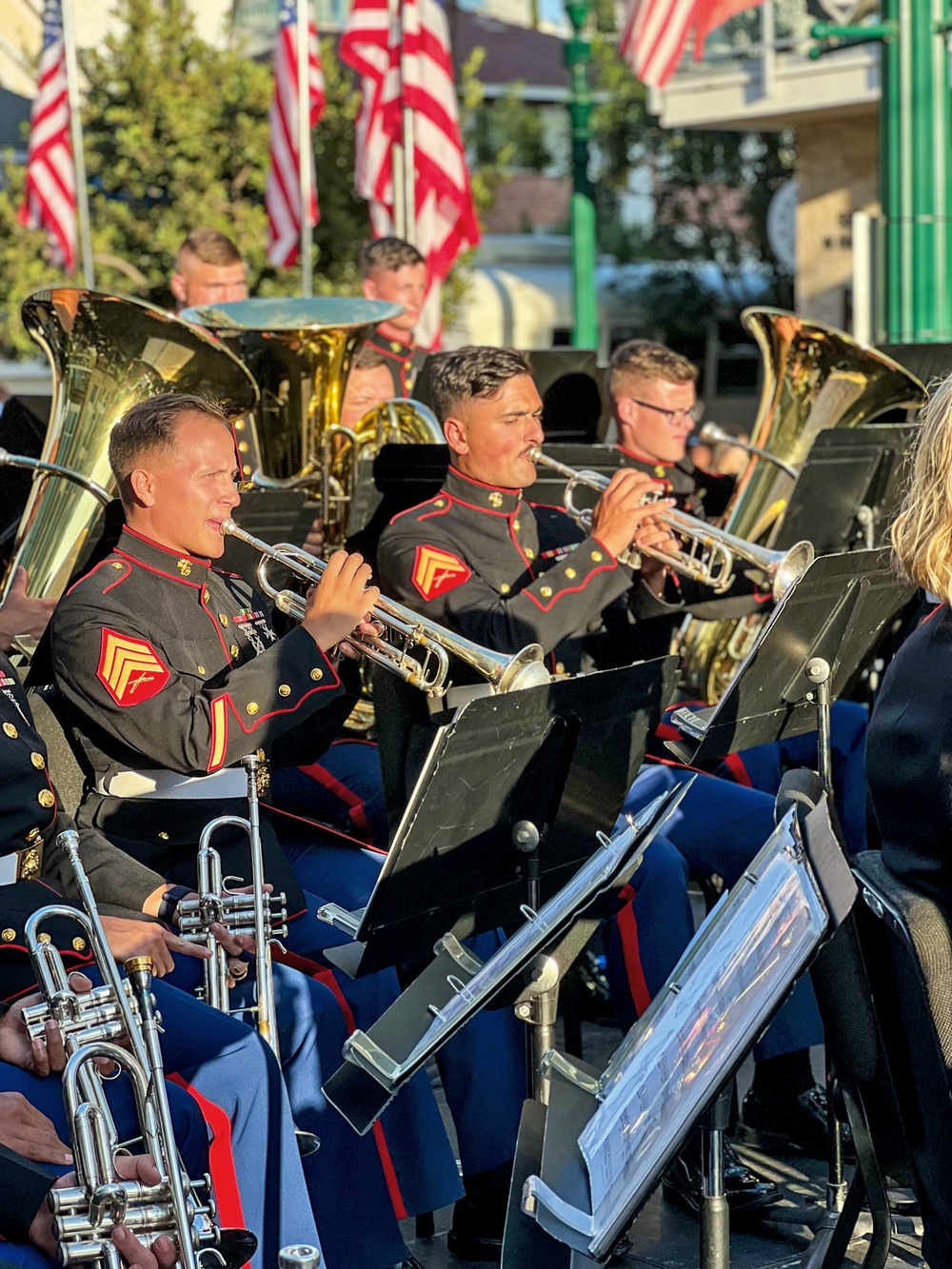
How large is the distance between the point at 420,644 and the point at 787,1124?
Answer: 140cm

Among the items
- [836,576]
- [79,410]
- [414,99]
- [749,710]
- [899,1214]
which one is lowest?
[899,1214]

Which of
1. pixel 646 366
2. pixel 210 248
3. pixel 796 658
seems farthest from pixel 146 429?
pixel 210 248

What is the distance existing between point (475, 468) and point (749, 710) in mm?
1240

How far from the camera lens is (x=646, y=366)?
5.12 m

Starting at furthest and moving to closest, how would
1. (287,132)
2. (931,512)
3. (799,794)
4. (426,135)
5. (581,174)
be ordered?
(581,174) → (287,132) → (426,135) → (931,512) → (799,794)

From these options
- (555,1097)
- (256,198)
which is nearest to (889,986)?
(555,1097)

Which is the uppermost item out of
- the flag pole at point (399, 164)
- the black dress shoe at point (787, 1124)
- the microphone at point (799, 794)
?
the flag pole at point (399, 164)

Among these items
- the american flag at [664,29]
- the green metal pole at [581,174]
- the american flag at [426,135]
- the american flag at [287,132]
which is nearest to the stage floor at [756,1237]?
the american flag at [426,135]

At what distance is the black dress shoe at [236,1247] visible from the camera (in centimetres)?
233

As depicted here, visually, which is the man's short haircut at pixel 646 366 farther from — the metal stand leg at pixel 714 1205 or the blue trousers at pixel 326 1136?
the metal stand leg at pixel 714 1205

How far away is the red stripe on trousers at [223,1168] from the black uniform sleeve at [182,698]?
0.73 meters

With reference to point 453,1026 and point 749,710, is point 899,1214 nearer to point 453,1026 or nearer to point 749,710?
point 749,710

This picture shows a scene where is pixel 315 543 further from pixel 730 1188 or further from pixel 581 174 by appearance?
pixel 581 174

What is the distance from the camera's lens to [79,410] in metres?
4.04
